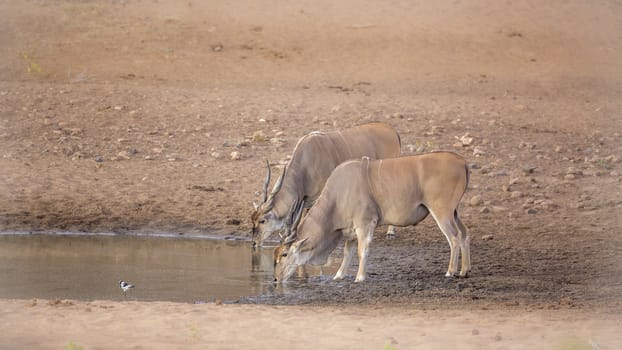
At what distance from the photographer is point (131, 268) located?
1023cm

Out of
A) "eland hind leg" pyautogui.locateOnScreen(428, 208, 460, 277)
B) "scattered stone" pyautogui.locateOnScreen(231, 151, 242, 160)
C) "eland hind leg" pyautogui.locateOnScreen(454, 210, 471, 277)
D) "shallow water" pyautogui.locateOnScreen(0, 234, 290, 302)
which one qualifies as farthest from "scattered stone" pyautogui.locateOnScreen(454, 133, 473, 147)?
"eland hind leg" pyautogui.locateOnScreen(428, 208, 460, 277)

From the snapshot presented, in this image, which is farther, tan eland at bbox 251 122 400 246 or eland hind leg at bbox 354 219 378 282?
tan eland at bbox 251 122 400 246

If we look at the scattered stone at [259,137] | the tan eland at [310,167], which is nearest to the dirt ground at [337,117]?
the scattered stone at [259,137]

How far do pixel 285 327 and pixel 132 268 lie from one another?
2795 millimetres

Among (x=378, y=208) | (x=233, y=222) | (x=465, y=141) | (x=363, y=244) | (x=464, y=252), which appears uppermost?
(x=378, y=208)

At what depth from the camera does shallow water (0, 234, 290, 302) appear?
9.30 meters

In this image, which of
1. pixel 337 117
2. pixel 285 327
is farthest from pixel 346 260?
pixel 337 117

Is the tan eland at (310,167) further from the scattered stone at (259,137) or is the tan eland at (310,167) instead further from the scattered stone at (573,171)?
the scattered stone at (259,137)

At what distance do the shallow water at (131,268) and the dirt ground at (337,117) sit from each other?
403 mm

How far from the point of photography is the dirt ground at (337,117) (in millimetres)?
10828

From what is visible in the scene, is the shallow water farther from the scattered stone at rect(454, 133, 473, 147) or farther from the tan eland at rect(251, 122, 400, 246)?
the scattered stone at rect(454, 133, 473, 147)

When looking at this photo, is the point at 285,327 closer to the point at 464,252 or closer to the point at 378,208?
the point at 378,208

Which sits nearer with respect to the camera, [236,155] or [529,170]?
[529,170]

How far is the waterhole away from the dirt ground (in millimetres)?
407
